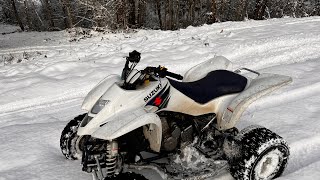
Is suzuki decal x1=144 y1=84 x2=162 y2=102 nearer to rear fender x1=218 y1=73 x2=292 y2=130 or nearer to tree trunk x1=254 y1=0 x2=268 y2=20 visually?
rear fender x1=218 y1=73 x2=292 y2=130

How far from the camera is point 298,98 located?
6.03 m

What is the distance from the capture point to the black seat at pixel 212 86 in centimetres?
389

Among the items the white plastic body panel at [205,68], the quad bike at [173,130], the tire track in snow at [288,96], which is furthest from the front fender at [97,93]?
the tire track in snow at [288,96]

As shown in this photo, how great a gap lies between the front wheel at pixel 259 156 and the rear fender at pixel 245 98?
23 centimetres

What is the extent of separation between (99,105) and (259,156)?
1723 mm

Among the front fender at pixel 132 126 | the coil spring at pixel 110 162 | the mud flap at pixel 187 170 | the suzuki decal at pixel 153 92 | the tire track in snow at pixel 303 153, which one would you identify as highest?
the suzuki decal at pixel 153 92

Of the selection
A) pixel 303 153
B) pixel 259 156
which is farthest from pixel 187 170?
pixel 303 153

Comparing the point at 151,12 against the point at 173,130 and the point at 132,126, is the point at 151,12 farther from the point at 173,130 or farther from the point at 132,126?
the point at 132,126

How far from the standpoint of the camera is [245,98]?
13.1 ft

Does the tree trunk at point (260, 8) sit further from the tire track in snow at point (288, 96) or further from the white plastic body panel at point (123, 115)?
the white plastic body panel at point (123, 115)

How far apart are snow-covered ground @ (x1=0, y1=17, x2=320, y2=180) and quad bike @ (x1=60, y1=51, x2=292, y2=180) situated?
0.52 meters

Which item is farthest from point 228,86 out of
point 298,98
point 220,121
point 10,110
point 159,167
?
point 10,110

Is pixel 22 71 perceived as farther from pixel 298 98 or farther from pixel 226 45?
pixel 298 98

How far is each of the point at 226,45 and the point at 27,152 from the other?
22.6 feet
